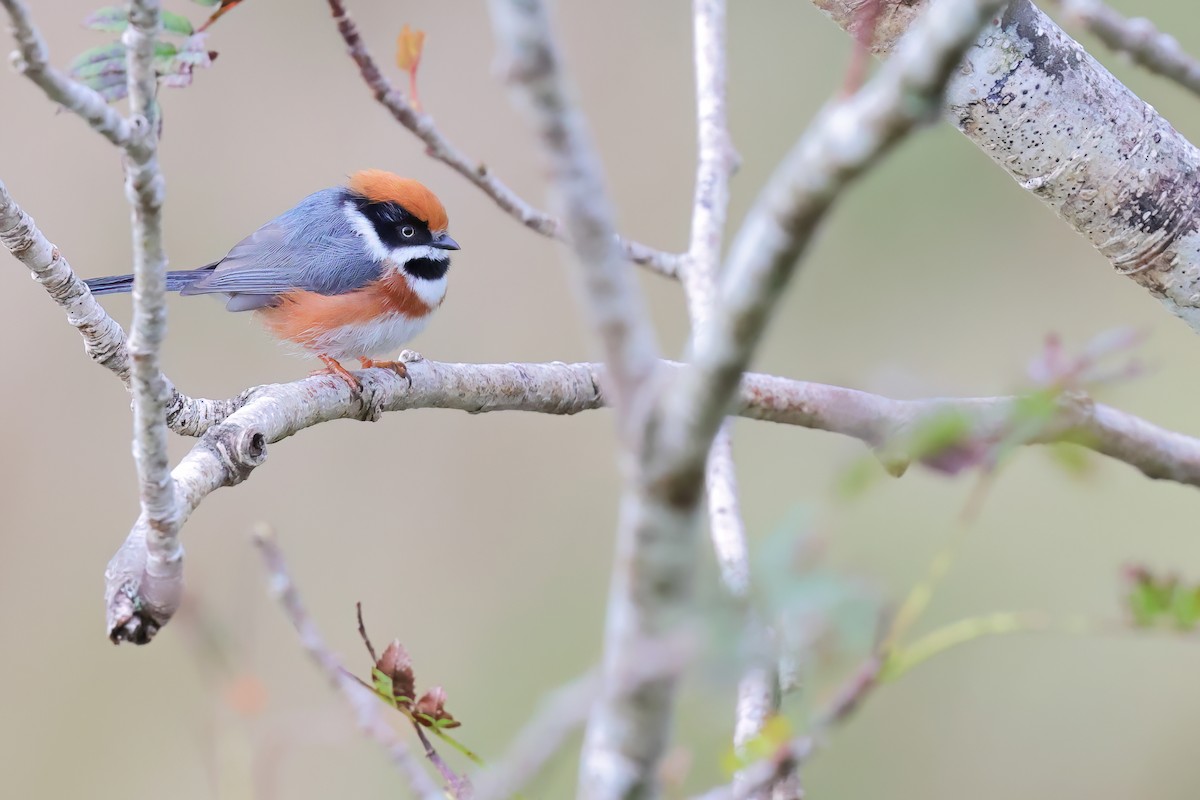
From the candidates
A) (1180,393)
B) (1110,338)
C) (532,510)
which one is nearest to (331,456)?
(532,510)

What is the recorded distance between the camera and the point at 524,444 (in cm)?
512

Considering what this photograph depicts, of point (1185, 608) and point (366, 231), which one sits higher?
point (1185, 608)

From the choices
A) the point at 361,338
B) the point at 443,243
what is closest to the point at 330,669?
the point at 361,338

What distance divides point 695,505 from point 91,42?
4.97 metres

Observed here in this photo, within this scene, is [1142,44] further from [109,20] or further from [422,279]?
[422,279]

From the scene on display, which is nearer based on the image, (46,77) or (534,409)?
(46,77)

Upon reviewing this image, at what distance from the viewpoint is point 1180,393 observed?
458 cm

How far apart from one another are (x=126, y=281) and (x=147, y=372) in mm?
2187

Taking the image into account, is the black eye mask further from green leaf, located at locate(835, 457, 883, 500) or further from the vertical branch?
green leaf, located at locate(835, 457, 883, 500)

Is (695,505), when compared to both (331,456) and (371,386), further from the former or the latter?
(331,456)

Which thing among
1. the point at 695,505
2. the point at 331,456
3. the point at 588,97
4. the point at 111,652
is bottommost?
the point at 111,652

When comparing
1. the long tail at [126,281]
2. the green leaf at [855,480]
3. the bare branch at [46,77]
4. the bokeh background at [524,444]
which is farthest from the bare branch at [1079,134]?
the bokeh background at [524,444]

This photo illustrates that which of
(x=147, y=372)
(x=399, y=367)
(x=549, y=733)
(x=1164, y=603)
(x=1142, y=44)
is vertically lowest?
(x=399, y=367)

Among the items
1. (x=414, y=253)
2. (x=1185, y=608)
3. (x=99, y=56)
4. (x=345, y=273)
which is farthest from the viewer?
(x=414, y=253)
